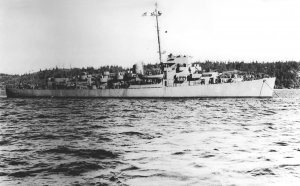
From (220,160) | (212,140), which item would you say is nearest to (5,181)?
(220,160)

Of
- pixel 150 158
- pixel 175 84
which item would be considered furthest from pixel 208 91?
pixel 150 158

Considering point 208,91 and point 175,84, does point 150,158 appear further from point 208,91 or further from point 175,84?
point 175,84

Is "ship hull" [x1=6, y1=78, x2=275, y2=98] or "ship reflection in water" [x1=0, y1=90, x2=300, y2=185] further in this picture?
"ship hull" [x1=6, y1=78, x2=275, y2=98]

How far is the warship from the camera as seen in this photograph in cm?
4562

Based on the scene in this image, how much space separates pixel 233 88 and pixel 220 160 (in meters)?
38.3

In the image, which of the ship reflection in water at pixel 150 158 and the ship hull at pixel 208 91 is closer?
the ship reflection in water at pixel 150 158

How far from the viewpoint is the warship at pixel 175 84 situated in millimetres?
45625

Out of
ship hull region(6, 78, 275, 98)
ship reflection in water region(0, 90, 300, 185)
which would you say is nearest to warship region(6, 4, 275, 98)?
ship hull region(6, 78, 275, 98)

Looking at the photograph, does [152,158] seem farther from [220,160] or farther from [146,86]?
[146,86]

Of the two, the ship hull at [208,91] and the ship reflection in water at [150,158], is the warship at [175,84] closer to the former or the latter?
the ship hull at [208,91]

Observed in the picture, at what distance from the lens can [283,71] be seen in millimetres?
139375

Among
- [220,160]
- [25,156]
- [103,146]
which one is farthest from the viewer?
[103,146]

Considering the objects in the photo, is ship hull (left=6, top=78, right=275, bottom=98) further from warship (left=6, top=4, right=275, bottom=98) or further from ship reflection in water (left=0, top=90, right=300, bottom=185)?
ship reflection in water (left=0, top=90, right=300, bottom=185)

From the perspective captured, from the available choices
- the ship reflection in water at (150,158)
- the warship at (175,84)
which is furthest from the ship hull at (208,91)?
the ship reflection in water at (150,158)
